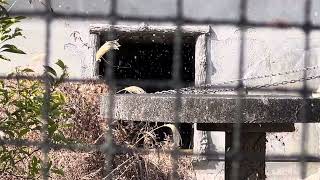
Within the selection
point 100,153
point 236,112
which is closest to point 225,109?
point 236,112

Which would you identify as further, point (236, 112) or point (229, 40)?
point (229, 40)

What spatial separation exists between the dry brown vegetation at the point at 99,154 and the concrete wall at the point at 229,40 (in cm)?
31

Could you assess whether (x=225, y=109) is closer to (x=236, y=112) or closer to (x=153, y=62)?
(x=236, y=112)

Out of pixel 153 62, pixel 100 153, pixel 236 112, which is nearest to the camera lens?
pixel 236 112

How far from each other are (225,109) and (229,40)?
2.44 meters

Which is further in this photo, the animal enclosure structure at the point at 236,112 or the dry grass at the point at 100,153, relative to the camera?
the dry grass at the point at 100,153

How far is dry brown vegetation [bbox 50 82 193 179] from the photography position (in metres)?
3.38

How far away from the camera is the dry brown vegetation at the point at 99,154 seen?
3377 millimetres

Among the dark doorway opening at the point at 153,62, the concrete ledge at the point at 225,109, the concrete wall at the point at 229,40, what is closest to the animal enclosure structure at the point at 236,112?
the concrete ledge at the point at 225,109

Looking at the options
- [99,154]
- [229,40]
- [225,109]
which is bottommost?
[99,154]

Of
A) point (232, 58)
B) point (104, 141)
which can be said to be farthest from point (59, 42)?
point (232, 58)

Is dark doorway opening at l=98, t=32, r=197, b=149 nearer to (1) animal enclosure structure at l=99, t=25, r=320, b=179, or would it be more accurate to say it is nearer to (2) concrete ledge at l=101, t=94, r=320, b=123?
(1) animal enclosure structure at l=99, t=25, r=320, b=179

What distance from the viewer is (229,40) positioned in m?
4.28

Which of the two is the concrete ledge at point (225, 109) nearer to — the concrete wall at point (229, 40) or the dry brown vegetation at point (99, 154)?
the dry brown vegetation at point (99, 154)
